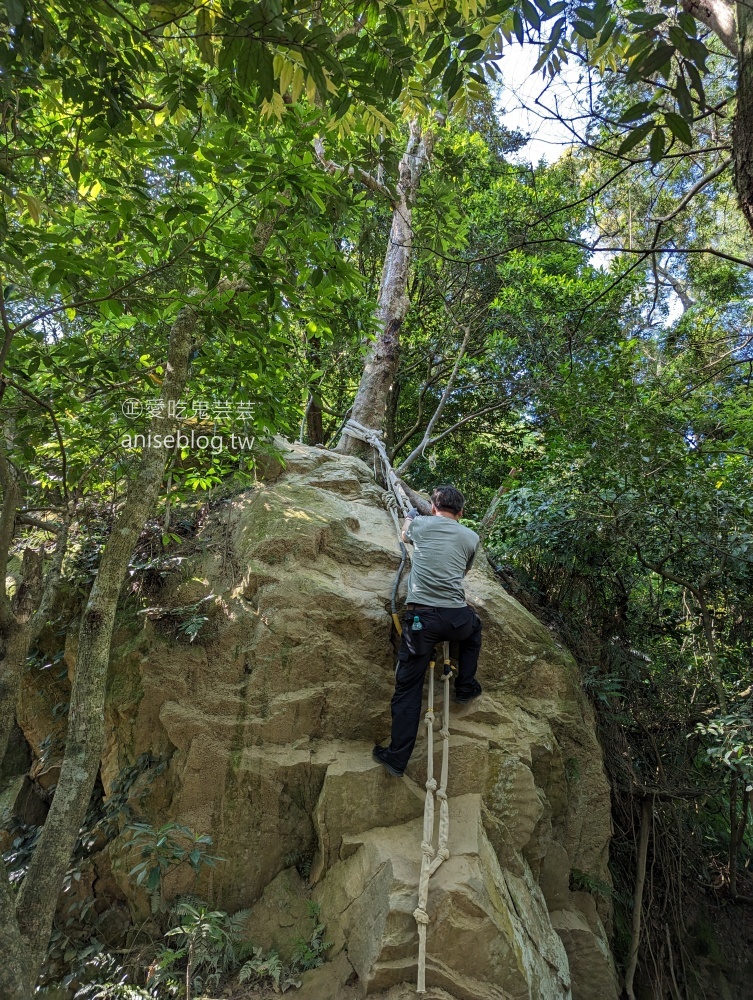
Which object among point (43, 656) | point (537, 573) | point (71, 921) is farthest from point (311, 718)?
point (537, 573)

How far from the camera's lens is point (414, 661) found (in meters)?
3.49

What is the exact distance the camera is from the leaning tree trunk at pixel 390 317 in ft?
20.4

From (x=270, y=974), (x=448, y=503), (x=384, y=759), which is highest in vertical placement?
(x=448, y=503)

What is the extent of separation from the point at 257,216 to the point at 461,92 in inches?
49.4

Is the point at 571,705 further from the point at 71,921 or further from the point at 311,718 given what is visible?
the point at 71,921

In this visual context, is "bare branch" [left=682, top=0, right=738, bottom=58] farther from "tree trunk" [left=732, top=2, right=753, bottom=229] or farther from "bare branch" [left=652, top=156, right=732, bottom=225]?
"bare branch" [left=652, top=156, right=732, bottom=225]

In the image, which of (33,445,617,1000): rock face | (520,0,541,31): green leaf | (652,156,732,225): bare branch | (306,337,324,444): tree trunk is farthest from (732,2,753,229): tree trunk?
(306,337,324,444): tree trunk

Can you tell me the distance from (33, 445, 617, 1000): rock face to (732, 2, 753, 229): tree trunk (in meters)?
2.95

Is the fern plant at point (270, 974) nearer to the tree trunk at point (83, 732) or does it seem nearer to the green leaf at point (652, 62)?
the tree trunk at point (83, 732)

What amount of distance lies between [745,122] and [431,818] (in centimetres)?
310

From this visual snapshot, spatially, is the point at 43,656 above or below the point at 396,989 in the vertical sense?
above

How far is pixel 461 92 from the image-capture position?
95.3 inches

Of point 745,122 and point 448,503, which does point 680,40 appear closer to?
point 745,122

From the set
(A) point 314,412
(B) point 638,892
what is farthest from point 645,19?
(A) point 314,412
